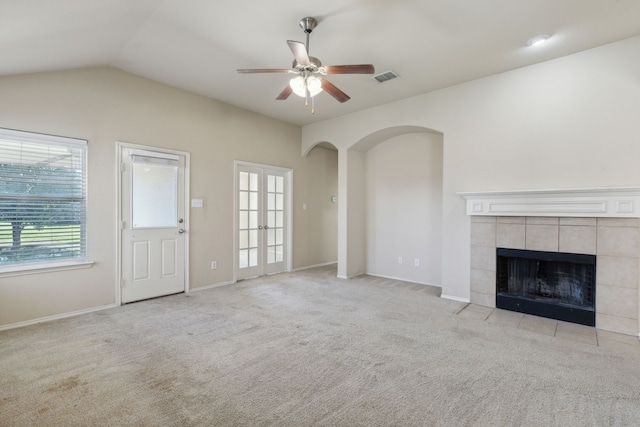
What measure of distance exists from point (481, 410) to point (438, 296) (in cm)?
258

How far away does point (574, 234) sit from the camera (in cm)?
335

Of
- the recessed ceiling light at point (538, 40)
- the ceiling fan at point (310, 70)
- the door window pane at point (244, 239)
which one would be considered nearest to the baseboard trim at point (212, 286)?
the door window pane at point (244, 239)

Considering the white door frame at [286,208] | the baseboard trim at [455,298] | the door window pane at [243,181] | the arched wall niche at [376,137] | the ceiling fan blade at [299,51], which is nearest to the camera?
the ceiling fan blade at [299,51]

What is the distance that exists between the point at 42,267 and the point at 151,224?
4.00 ft

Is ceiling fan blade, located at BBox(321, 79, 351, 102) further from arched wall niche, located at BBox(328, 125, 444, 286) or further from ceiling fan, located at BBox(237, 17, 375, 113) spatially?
arched wall niche, located at BBox(328, 125, 444, 286)

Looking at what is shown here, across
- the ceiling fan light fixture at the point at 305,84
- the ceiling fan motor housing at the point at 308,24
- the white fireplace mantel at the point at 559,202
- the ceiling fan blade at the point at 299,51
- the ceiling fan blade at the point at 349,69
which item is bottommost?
the white fireplace mantel at the point at 559,202

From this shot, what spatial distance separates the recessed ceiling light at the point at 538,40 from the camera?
302 centimetres

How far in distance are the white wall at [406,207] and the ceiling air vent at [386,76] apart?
1.51m

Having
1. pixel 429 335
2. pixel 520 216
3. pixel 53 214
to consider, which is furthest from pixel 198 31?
pixel 520 216

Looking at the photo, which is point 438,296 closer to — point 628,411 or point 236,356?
point 628,411

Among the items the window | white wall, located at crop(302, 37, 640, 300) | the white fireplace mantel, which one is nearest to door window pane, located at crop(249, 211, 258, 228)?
the window

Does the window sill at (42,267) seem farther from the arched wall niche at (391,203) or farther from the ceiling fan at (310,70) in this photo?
the arched wall niche at (391,203)

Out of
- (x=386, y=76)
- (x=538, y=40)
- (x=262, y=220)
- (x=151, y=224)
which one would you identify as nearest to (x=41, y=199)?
(x=151, y=224)

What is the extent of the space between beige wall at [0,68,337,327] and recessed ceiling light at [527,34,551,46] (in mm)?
4069
